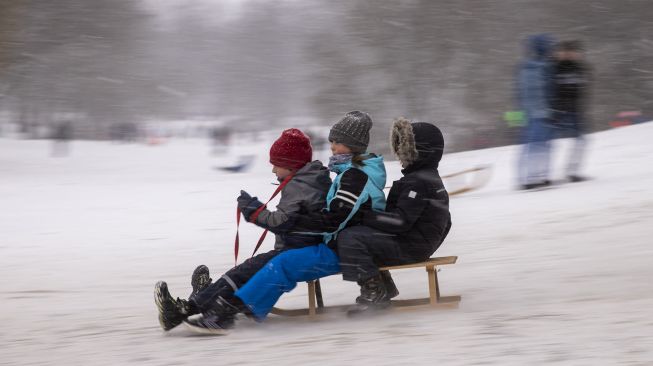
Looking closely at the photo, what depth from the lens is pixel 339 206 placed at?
608 centimetres

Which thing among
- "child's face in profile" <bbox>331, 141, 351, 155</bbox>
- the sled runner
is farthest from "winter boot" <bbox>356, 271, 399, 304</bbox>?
"child's face in profile" <bbox>331, 141, 351, 155</bbox>

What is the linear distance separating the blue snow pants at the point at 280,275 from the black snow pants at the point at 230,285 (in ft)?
0.23

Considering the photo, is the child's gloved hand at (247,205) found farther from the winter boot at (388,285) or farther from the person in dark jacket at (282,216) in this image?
the winter boot at (388,285)

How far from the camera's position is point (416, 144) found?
6371 millimetres

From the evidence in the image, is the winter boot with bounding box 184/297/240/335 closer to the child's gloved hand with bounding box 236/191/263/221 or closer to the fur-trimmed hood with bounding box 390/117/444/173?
the child's gloved hand with bounding box 236/191/263/221

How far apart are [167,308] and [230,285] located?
456mm

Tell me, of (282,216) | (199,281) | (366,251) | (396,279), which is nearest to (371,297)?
(366,251)

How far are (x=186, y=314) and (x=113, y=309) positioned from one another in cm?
149

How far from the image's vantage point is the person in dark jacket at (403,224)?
6184mm

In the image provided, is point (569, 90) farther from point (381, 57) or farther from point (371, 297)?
point (381, 57)

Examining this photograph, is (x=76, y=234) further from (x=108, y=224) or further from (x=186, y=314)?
(x=186, y=314)

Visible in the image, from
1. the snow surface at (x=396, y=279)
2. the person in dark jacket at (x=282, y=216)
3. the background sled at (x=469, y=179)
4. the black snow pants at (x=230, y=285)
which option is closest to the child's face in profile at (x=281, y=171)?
the person in dark jacket at (x=282, y=216)

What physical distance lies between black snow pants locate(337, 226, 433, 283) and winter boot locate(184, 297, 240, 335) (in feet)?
2.68

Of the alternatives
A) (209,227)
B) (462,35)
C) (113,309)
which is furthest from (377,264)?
(462,35)
